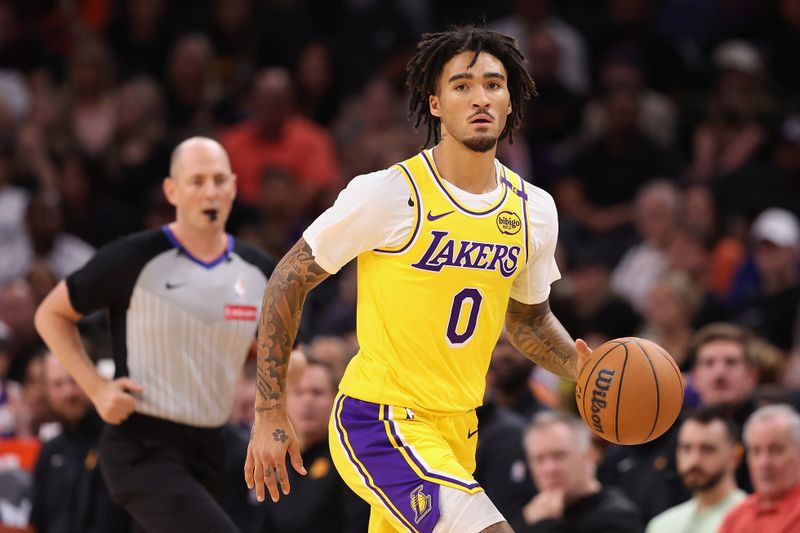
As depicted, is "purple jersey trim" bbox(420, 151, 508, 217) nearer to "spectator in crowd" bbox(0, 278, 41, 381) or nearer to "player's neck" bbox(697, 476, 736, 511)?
"player's neck" bbox(697, 476, 736, 511)

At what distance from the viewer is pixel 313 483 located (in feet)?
28.9

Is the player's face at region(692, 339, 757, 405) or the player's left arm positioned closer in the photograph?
the player's left arm

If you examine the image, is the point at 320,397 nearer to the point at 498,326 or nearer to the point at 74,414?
the point at 74,414

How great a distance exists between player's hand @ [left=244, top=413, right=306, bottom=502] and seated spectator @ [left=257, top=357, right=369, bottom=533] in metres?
3.23

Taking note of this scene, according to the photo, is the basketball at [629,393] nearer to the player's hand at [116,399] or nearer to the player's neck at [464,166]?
the player's neck at [464,166]

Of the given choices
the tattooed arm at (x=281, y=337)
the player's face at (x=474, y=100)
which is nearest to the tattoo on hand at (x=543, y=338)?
the player's face at (x=474, y=100)

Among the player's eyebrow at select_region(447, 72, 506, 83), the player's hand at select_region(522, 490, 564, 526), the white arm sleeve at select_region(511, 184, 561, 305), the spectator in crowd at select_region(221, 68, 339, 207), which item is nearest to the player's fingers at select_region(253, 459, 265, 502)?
the white arm sleeve at select_region(511, 184, 561, 305)

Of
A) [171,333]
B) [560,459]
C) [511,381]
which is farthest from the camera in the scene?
[511,381]

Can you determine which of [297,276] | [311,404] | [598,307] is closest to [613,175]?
[598,307]

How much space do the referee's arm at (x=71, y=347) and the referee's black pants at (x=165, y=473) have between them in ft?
0.45

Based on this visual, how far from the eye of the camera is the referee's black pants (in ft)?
20.9

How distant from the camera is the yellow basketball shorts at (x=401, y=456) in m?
5.18

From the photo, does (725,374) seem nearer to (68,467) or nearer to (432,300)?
(432,300)

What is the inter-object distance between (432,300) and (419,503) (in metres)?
0.78
